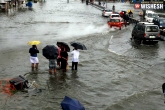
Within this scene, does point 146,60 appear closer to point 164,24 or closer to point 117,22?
point 164,24

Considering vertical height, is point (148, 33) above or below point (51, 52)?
above

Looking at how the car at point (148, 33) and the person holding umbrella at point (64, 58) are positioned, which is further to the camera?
the car at point (148, 33)

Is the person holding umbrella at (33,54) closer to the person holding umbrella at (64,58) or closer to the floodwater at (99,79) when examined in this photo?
the floodwater at (99,79)

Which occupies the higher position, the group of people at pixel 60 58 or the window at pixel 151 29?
the window at pixel 151 29

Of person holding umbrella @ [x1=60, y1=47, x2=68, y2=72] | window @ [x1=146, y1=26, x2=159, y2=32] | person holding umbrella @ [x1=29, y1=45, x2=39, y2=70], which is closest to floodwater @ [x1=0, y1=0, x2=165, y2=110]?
person holding umbrella @ [x1=60, y1=47, x2=68, y2=72]

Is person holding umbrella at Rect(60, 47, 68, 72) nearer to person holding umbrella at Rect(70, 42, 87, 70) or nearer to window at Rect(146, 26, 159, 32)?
person holding umbrella at Rect(70, 42, 87, 70)

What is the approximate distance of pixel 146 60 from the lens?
62.4 ft

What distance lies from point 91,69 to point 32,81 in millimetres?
4130

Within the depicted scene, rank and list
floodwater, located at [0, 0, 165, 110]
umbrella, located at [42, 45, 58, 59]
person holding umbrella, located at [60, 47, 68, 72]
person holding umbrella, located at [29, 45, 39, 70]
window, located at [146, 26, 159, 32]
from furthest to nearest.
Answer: window, located at [146, 26, 159, 32] < person holding umbrella, located at [60, 47, 68, 72] < person holding umbrella, located at [29, 45, 39, 70] < umbrella, located at [42, 45, 58, 59] < floodwater, located at [0, 0, 165, 110]

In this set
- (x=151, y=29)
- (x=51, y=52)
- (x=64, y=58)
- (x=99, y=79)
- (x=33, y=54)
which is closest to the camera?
(x=51, y=52)

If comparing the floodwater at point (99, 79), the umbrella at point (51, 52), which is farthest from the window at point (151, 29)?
the umbrella at point (51, 52)

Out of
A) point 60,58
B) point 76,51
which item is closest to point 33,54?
point 60,58

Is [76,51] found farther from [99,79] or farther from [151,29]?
[151,29]

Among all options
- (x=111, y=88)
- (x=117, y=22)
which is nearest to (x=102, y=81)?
(x=111, y=88)
